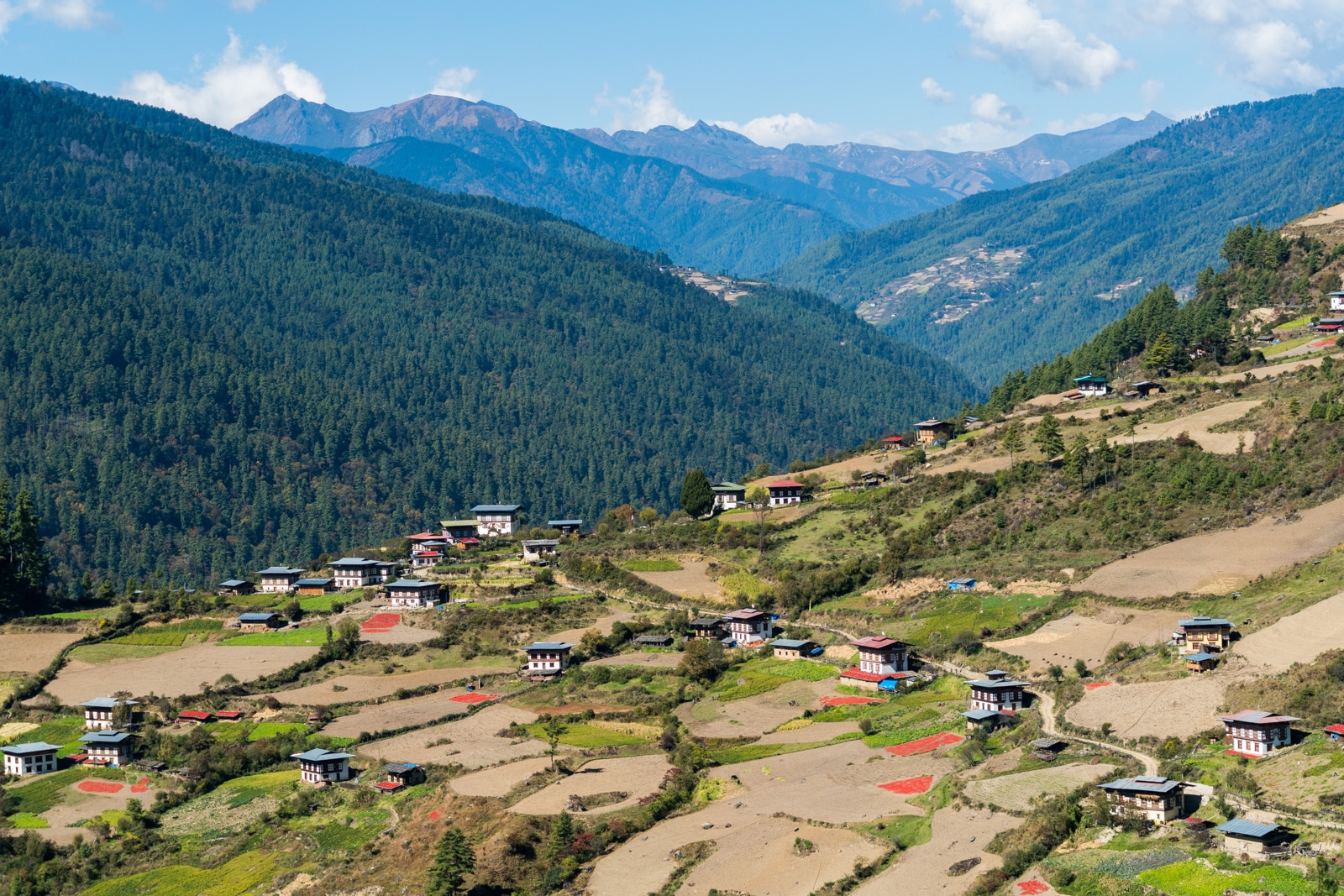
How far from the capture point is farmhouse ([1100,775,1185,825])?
69.6 m

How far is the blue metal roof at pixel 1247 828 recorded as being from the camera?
65.0m

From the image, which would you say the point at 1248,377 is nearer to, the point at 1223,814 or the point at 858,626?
the point at 858,626

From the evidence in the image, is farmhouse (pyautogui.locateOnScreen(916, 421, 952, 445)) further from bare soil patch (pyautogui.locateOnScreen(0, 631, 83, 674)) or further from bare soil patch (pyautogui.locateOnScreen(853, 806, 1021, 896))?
bare soil patch (pyautogui.locateOnScreen(853, 806, 1021, 896))

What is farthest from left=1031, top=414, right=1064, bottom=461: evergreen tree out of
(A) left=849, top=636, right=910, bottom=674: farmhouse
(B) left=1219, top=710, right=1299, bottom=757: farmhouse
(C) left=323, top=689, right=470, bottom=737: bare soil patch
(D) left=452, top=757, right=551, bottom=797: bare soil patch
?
(D) left=452, top=757, right=551, bottom=797: bare soil patch

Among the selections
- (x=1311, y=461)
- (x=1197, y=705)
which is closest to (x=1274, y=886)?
(x=1197, y=705)

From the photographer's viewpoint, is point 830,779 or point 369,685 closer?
point 830,779

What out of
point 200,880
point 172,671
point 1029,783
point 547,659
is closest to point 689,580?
point 547,659

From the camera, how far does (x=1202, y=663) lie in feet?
300

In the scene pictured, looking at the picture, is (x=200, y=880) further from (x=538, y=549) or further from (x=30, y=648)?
(x=538, y=549)

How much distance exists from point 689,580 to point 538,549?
21.4 meters

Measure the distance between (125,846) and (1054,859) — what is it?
49.5 metres

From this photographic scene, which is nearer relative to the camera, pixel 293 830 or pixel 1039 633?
pixel 293 830

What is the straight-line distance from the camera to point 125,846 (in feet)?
285

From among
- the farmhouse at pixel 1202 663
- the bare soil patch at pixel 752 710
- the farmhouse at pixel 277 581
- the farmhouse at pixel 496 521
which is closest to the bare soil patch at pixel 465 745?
the bare soil patch at pixel 752 710
